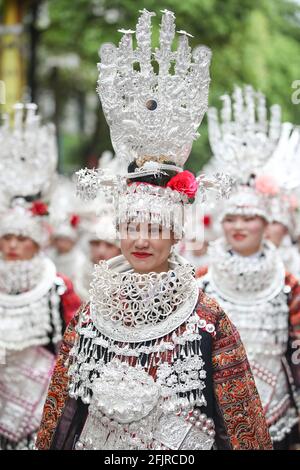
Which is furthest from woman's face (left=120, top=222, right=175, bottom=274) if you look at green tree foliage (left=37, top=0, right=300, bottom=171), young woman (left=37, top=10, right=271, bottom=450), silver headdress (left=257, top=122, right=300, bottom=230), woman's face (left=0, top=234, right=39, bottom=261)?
green tree foliage (left=37, top=0, right=300, bottom=171)

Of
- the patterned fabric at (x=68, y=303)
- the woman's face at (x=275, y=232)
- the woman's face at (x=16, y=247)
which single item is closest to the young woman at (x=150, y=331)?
the patterned fabric at (x=68, y=303)

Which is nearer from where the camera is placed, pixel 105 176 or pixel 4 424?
pixel 105 176

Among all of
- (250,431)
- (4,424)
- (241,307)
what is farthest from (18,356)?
(250,431)

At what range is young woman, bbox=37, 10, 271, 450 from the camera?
11.0 feet

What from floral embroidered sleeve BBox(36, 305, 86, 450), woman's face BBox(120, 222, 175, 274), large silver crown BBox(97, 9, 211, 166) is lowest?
floral embroidered sleeve BBox(36, 305, 86, 450)

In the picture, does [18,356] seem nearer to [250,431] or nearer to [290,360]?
[290,360]

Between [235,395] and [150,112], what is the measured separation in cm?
128

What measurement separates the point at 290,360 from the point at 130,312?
1.96 metres

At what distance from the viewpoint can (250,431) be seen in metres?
3.35

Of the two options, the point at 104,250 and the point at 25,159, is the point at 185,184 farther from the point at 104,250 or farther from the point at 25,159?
the point at 104,250

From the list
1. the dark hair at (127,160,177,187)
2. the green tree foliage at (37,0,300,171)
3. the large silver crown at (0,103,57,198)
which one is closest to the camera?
the dark hair at (127,160,177,187)

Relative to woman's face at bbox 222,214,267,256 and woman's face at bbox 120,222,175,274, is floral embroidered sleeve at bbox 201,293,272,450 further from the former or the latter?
woman's face at bbox 222,214,267,256

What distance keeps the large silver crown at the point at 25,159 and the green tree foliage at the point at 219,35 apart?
613 centimetres

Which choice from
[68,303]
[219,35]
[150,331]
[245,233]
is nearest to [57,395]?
[150,331]
